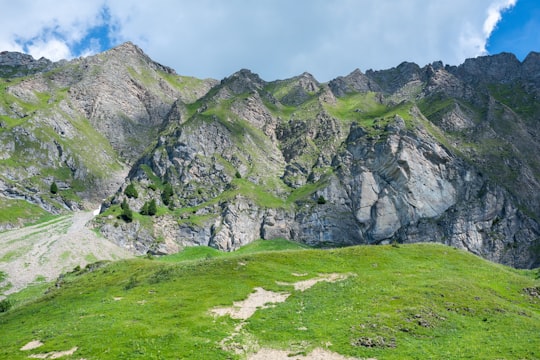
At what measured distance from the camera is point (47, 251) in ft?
400

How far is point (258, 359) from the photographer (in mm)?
38438

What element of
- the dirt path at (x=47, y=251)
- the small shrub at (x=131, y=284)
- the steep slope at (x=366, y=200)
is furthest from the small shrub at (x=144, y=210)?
the small shrub at (x=131, y=284)

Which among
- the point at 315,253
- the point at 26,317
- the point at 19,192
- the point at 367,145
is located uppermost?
the point at 367,145

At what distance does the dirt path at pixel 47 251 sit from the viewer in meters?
107

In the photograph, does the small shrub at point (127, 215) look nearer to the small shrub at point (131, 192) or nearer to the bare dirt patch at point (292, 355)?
the small shrub at point (131, 192)

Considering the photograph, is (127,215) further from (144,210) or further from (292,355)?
(292,355)

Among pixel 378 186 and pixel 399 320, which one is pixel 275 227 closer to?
pixel 378 186

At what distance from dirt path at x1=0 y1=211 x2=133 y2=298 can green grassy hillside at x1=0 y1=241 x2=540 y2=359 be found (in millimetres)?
41252

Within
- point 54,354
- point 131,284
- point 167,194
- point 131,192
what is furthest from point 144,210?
point 54,354

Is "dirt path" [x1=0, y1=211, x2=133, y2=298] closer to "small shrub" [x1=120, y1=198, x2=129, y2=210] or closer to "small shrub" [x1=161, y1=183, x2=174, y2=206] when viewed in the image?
"small shrub" [x1=120, y1=198, x2=129, y2=210]

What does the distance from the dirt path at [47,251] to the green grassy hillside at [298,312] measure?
41.3 m

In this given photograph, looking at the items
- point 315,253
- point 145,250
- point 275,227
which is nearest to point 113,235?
point 145,250

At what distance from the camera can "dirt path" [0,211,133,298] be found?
10705 cm

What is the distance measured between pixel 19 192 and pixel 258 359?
170 meters
